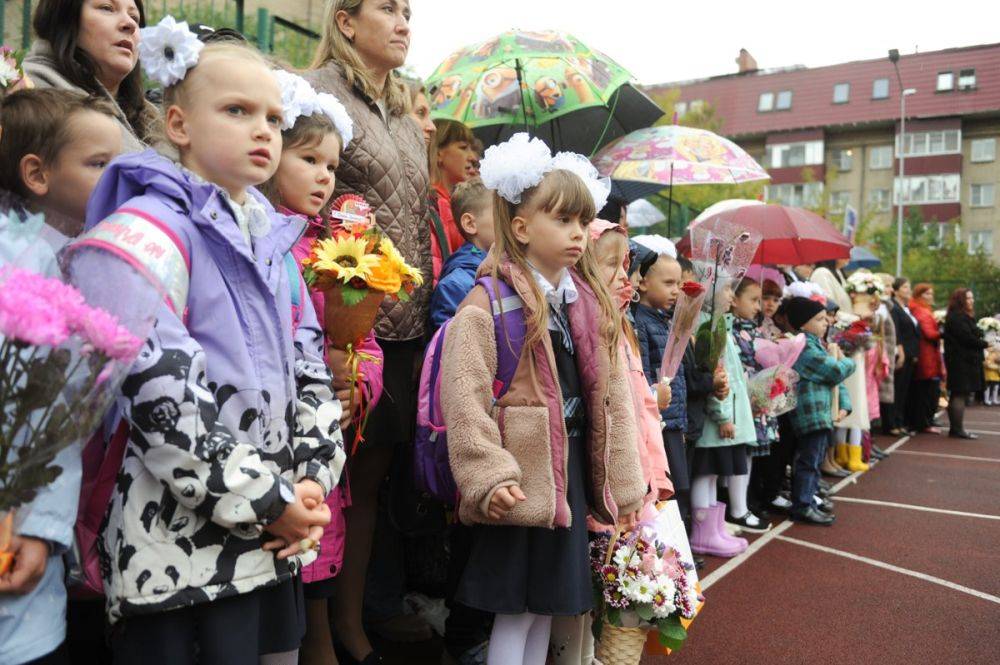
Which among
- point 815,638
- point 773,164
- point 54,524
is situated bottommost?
point 815,638

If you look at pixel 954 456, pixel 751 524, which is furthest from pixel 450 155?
pixel 954 456

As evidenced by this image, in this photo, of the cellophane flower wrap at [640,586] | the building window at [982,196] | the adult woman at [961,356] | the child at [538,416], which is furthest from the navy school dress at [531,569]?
the building window at [982,196]

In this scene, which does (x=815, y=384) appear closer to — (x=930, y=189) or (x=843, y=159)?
(x=843, y=159)

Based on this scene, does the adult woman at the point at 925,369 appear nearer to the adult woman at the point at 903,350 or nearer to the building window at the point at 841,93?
the adult woman at the point at 903,350

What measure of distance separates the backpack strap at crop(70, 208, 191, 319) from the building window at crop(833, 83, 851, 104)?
175 ft

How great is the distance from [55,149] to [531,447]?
1699 millimetres

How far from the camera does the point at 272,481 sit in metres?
1.86

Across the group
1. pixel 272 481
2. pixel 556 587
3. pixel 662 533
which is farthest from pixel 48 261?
pixel 662 533

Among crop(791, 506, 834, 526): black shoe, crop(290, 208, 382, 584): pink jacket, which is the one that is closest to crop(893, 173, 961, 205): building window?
crop(791, 506, 834, 526): black shoe

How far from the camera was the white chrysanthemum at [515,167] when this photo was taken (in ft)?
10.2

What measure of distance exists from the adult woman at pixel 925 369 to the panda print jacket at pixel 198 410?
12904mm

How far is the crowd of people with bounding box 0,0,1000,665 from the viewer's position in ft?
5.98

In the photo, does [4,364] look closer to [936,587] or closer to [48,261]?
[48,261]

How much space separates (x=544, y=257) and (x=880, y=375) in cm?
916
